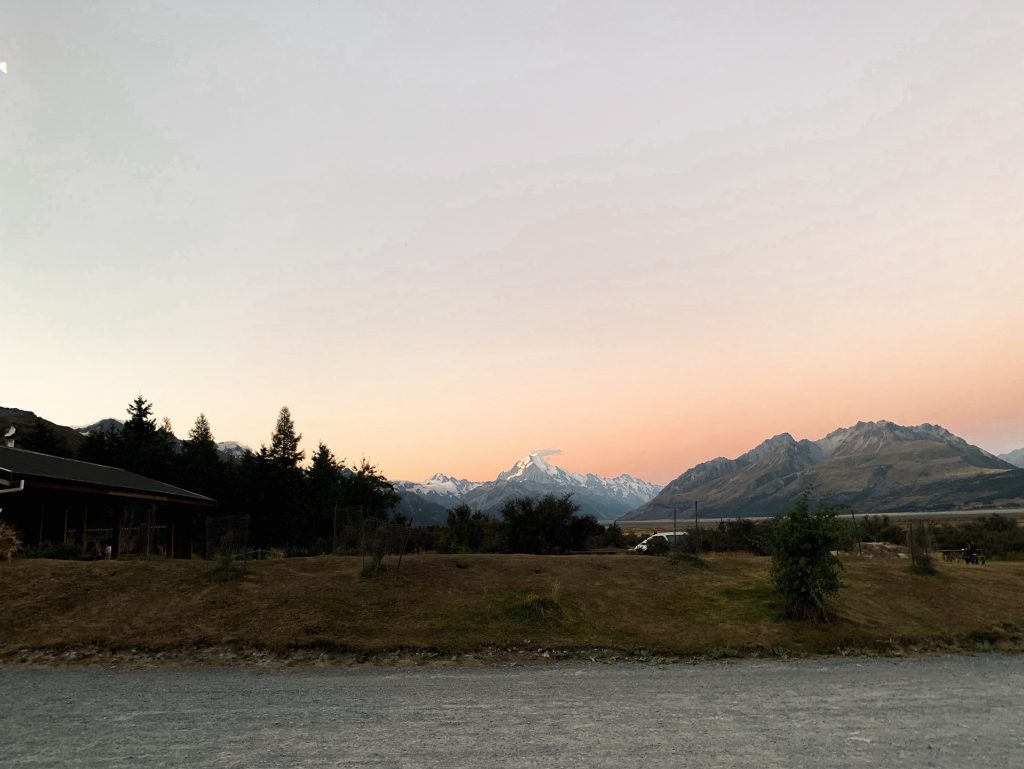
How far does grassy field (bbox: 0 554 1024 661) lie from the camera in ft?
49.6

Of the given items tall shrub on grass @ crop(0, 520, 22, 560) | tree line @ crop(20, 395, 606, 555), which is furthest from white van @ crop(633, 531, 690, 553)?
tall shrub on grass @ crop(0, 520, 22, 560)

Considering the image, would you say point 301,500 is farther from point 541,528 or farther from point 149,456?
point 541,528

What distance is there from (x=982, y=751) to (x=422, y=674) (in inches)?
364

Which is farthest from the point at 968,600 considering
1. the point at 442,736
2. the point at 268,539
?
the point at 268,539

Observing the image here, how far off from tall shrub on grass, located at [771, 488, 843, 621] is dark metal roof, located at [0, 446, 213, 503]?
27.9m

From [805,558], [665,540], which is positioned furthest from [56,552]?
[665,540]

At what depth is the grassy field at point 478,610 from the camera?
15.1 metres

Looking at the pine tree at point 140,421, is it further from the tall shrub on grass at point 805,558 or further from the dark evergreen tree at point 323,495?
the tall shrub on grass at point 805,558

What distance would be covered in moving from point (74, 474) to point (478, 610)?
Result: 23.4 meters

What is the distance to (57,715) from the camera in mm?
9914

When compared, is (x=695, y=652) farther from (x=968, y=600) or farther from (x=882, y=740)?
(x=968, y=600)

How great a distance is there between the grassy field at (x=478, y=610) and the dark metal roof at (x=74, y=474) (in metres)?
6.84

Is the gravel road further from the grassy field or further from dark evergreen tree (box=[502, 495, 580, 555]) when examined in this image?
dark evergreen tree (box=[502, 495, 580, 555])

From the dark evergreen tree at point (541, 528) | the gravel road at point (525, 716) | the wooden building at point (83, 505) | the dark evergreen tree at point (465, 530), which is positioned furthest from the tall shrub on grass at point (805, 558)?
the wooden building at point (83, 505)
